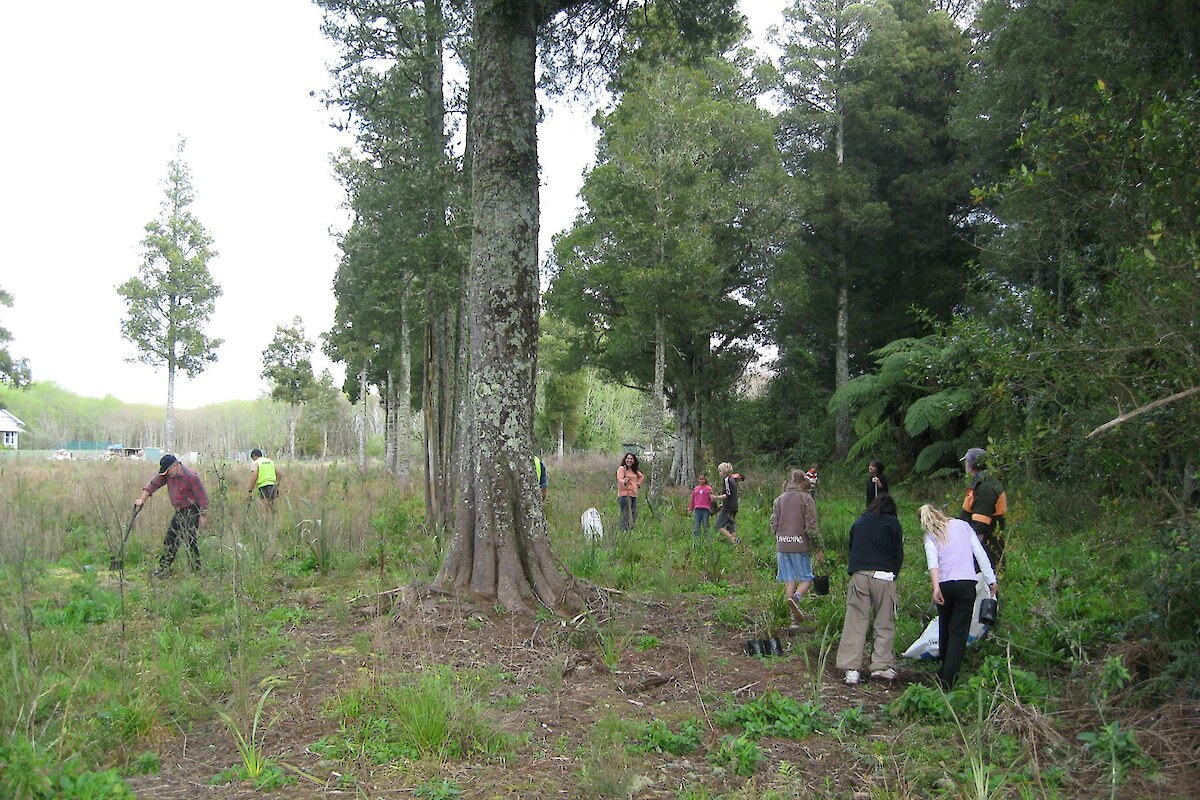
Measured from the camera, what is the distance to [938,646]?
6.35 meters

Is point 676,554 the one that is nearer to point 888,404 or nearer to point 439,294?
point 439,294

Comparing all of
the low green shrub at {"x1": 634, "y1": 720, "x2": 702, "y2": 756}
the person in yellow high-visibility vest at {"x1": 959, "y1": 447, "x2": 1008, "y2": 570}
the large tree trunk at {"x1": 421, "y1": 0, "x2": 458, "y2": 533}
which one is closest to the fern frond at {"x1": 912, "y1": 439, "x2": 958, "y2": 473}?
the person in yellow high-visibility vest at {"x1": 959, "y1": 447, "x2": 1008, "y2": 570}

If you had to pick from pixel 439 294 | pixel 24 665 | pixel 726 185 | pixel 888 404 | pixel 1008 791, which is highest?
pixel 726 185

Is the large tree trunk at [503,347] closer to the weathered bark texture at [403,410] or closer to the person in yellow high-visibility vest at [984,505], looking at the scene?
the person in yellow high-visibility vest at [984,505]

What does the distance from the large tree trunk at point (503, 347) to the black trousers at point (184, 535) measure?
10.6 feet

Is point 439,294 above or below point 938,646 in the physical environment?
above

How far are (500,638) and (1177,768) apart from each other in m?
4.55

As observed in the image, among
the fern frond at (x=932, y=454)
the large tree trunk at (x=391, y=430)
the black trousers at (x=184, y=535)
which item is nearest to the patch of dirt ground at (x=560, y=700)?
the black trousers at (x=184, y=535)

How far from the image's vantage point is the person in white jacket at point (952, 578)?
592cm

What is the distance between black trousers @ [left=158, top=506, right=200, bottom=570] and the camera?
8.56m

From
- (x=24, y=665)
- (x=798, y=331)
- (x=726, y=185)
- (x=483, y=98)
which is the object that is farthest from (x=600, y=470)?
(x=24, y=665)

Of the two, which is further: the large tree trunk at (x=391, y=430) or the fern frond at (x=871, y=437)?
the large tree trunk at (x=391, y=430)

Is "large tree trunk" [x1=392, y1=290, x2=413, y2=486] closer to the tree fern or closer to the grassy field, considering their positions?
the tree fern

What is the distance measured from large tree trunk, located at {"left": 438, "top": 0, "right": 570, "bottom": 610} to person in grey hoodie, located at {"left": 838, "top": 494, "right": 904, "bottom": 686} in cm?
256
